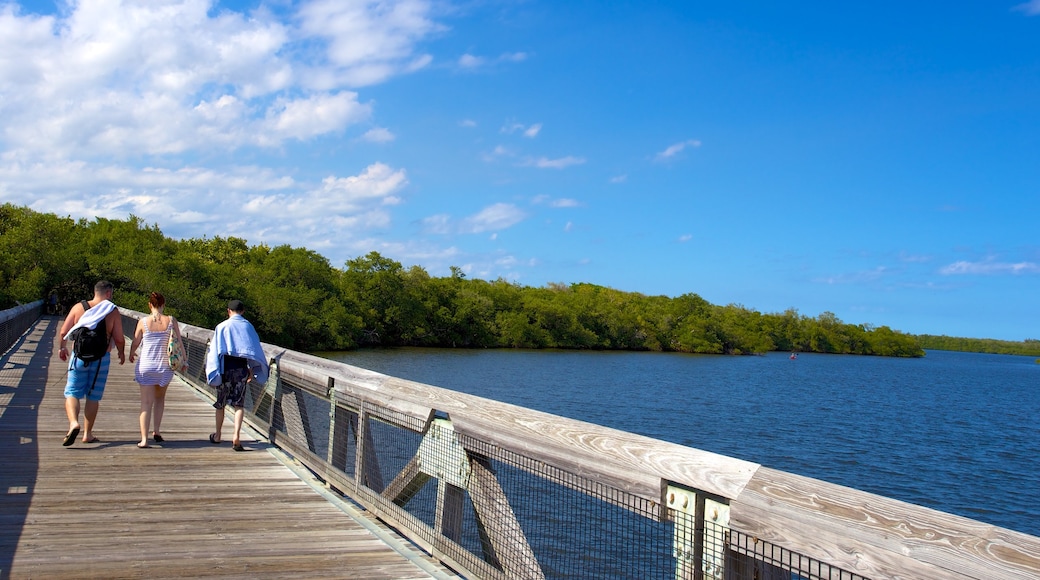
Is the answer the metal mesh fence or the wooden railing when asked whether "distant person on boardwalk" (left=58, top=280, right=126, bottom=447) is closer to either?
the metal mesh fence

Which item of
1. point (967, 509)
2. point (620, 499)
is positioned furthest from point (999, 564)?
point (967, 509)

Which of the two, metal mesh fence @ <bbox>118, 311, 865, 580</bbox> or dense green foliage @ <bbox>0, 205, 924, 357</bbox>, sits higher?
dense green foliage @ <bbox>0, 205, 924, 357</bbox>

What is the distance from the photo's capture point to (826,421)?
101ft

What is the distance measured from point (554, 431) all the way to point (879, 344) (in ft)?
530

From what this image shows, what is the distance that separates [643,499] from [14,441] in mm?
6687

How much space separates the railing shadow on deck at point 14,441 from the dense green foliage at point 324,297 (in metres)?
34.7

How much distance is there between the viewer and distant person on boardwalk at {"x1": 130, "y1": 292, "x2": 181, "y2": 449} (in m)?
6.96

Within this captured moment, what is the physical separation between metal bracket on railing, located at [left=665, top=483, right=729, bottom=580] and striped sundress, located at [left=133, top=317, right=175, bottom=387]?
5849mm

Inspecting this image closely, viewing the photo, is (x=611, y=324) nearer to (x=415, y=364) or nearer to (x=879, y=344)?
(x=415, y=364)

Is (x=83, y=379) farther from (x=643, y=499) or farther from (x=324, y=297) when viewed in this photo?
(x=324, y=297)

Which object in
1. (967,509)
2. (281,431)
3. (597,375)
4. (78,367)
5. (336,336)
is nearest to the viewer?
(78,367)

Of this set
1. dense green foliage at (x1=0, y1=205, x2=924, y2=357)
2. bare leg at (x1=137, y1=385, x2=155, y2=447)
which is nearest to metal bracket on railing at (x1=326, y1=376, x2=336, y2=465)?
bare leg at (x1=137, y1=385, x2=155, y2=447)

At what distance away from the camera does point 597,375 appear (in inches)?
1939

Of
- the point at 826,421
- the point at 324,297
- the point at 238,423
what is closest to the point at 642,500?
the point at 238,423
